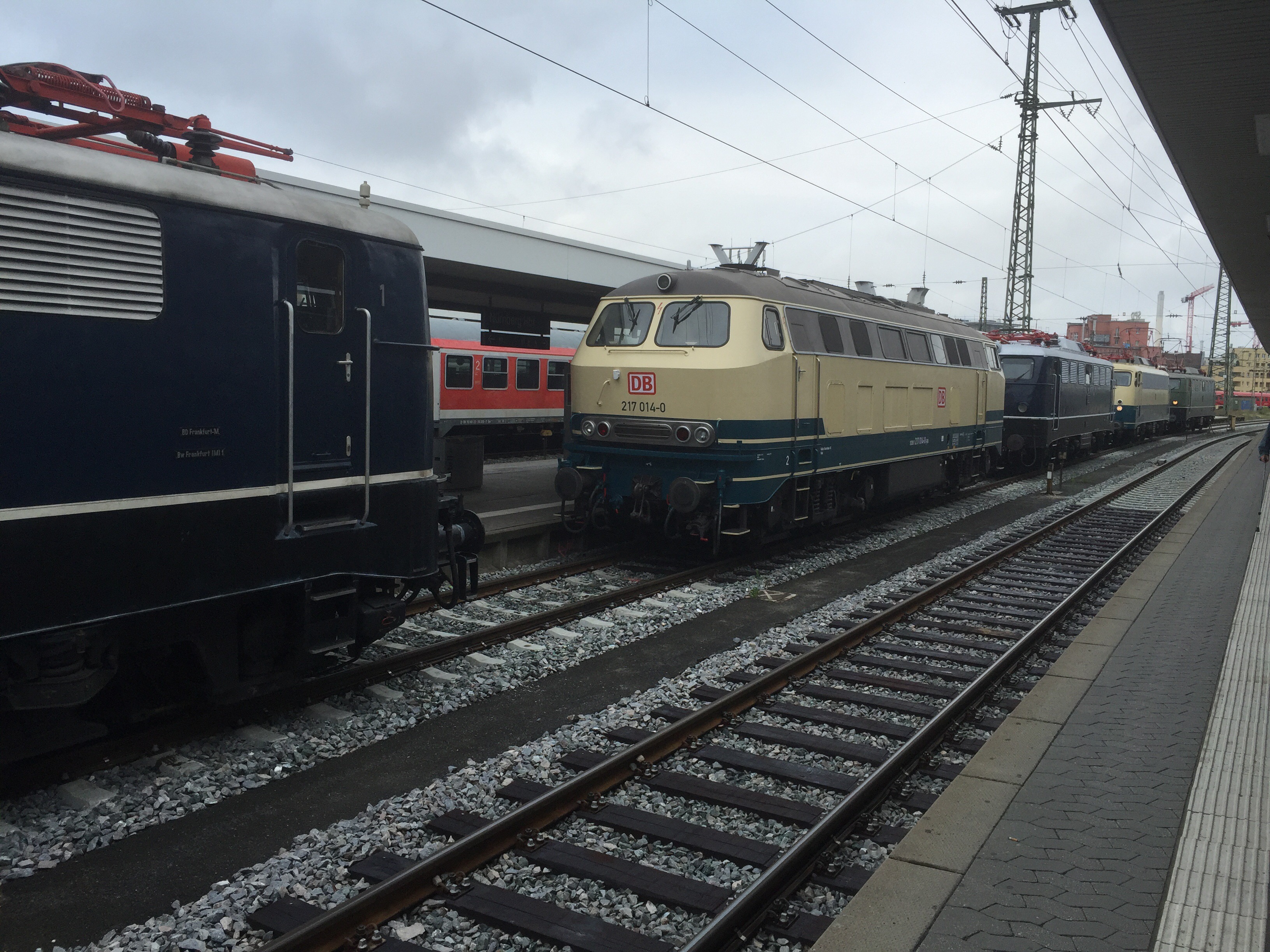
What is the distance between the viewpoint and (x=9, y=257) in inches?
167

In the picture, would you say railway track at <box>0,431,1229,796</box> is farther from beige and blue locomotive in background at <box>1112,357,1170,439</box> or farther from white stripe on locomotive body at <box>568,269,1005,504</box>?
beige and blue locomotive in background at <box>1112,357,1170,439</box>

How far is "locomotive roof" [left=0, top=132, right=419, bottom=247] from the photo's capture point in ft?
14.3

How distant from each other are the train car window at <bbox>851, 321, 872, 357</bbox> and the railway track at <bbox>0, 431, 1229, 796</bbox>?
2.69 m

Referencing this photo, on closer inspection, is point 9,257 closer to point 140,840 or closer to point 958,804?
point 140,840

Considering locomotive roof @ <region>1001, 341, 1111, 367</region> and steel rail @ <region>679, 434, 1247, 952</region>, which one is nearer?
steel rail @ <region>679, 434, 1247, 952</region>

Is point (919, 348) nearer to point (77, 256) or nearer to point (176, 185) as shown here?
point (176, 185)

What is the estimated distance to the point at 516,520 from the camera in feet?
39.3

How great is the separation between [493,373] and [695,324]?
14.5 metres

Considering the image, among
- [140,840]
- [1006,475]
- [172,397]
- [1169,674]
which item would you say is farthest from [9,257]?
[1006,475]

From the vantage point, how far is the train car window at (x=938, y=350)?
A: 50.0ft

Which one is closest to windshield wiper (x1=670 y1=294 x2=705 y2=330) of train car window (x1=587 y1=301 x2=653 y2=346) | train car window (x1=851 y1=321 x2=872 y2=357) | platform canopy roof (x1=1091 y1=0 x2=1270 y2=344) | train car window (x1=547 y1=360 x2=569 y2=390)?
train car window (x1=587 y1=301 x2=653 y2=346)

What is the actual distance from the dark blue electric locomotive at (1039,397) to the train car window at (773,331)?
12.7m

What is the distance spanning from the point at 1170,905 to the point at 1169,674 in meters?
3.56

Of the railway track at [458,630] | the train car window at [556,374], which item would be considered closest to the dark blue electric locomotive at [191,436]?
the railway track at [458,630]
